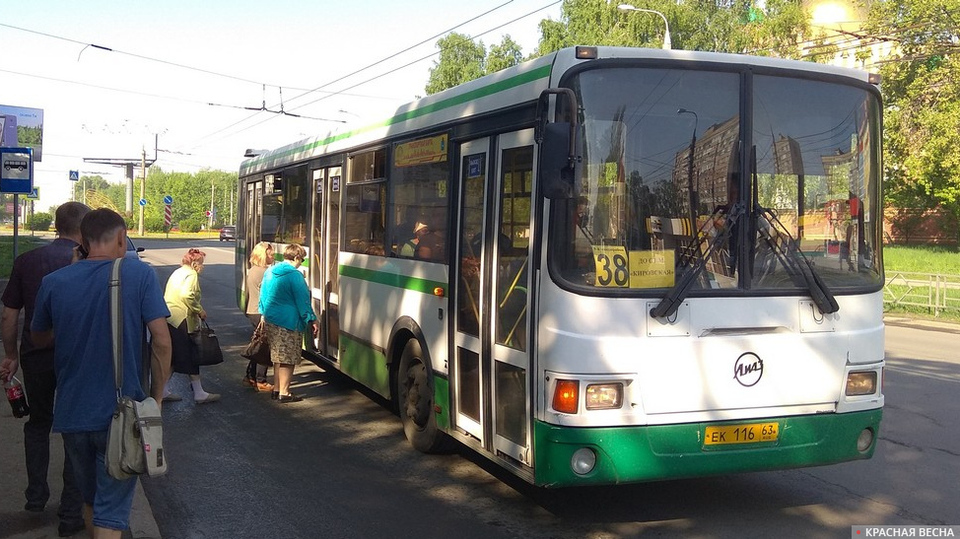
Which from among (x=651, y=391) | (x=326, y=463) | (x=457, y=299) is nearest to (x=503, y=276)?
(x=457, y=299)

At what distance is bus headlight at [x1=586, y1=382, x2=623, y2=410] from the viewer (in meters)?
5.20

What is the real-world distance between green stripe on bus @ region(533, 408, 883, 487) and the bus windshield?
798mm

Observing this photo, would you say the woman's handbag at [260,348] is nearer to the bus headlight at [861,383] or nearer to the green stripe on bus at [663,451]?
the green stripe on bus at [663,451]

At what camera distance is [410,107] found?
8.16 metres

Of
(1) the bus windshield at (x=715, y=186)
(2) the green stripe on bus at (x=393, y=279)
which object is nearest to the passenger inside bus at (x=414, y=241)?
(2) the green stripe on bus at (x=393, y=279)

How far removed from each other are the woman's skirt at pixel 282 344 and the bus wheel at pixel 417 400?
6.88 ft

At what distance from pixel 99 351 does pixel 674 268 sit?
3.08m

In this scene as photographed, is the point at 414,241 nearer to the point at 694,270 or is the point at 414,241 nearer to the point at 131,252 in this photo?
the point at 131,252

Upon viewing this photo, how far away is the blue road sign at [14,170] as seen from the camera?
50.0 feet

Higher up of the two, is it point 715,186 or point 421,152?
point 421,152

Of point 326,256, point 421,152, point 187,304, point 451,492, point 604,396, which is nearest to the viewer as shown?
point 604,396

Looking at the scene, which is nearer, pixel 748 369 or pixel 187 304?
Answer: pixel 748 369

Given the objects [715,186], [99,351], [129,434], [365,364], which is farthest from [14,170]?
[715,186]

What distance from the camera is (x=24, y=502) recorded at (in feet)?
19.7
